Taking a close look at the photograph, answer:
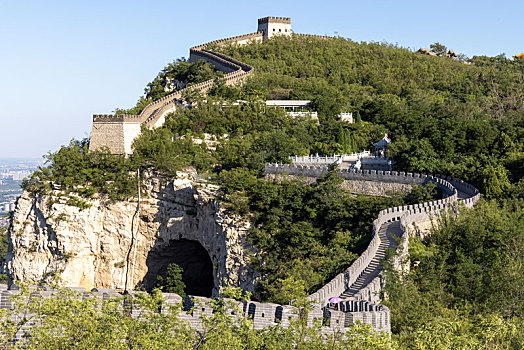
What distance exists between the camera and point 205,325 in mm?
16906

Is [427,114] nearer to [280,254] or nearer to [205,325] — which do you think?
[280,254]

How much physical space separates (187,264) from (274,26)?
44625mm

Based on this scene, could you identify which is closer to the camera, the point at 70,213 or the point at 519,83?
the point at 70,213

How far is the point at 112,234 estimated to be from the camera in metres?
49.4

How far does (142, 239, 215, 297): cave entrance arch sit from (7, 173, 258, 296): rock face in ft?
0.30

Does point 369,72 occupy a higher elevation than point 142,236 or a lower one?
higher

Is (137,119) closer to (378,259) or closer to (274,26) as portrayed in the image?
(378,259)

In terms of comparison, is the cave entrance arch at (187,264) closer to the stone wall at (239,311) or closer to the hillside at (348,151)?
the hillside at (348,151)

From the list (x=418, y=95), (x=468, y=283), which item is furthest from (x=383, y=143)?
(x=468, y=283)

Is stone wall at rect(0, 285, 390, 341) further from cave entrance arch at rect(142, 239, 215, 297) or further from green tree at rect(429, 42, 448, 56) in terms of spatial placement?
green tree at rect(429, 42, 448, 56)

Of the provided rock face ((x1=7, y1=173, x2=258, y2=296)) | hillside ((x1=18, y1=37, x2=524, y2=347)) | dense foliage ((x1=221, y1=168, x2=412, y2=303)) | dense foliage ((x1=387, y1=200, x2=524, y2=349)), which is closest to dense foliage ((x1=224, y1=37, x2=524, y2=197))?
hillside ((x1=18, y1=37, x2=524, y2=347))

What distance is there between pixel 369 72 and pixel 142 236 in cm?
3658

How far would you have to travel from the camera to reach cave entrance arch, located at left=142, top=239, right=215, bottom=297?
167ft

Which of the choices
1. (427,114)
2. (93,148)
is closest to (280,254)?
(93,148)
